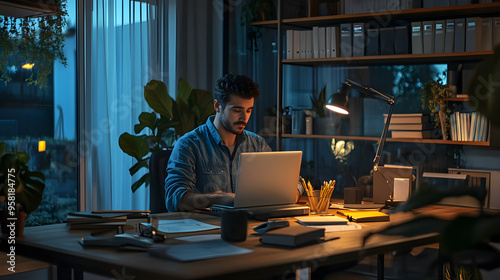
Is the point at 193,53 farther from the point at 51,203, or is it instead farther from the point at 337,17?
the point at 51,203

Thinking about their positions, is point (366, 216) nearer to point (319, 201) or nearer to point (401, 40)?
point (319, 201)

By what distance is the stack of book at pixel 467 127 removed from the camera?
3328 millimetres

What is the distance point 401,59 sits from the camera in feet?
12.3

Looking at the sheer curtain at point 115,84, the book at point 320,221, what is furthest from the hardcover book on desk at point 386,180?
the sheer curtain at point 115,84

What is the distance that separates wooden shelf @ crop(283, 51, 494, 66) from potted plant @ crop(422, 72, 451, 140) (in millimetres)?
183

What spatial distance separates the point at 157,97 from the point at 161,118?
161 mm

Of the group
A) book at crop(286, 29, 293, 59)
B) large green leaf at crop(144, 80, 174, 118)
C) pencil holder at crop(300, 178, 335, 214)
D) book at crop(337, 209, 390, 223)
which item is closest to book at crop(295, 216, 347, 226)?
book at crop(337, 209, 390, 223)

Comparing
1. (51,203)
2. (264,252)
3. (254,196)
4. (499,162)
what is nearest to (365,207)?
(254,196)

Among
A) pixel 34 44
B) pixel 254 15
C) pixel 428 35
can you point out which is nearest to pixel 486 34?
pixel 428 35

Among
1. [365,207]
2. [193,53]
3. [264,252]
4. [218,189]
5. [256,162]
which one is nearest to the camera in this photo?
[264,252]

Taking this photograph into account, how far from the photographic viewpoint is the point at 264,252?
158cm

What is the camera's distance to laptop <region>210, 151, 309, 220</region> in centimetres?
212

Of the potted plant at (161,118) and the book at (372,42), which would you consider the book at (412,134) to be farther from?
the potted plant at (161,118)

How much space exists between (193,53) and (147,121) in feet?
2.93
